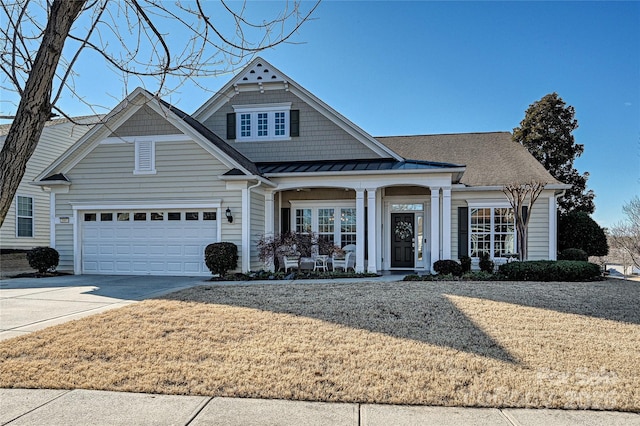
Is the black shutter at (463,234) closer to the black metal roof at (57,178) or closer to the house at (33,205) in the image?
the black metal roof at (57,178)

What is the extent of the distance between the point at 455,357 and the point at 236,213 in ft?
30.2

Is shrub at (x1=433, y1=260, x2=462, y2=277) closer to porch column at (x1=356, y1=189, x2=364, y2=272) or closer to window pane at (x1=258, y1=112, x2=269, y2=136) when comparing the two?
porch column at (x1=356, y1=189, x2=364, y2=272)

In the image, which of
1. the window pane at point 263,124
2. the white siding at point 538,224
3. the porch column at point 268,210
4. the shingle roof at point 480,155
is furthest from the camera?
the window pane at point 263,124

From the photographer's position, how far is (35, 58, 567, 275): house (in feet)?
43.5

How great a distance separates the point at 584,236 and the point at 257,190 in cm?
1201

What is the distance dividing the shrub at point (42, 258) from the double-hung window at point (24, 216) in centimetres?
647

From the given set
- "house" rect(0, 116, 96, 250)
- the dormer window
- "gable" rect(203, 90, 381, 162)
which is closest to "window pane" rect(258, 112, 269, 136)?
the dormer window

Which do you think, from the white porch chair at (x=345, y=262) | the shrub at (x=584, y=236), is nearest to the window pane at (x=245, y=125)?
the white porch chair at (x=345, y=262)

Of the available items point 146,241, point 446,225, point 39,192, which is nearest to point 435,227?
point 446,225

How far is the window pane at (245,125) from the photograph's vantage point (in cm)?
1602

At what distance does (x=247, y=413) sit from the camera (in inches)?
143

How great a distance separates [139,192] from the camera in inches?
535

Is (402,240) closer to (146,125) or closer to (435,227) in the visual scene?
(435,227)

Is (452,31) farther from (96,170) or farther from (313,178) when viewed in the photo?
(96,170)
